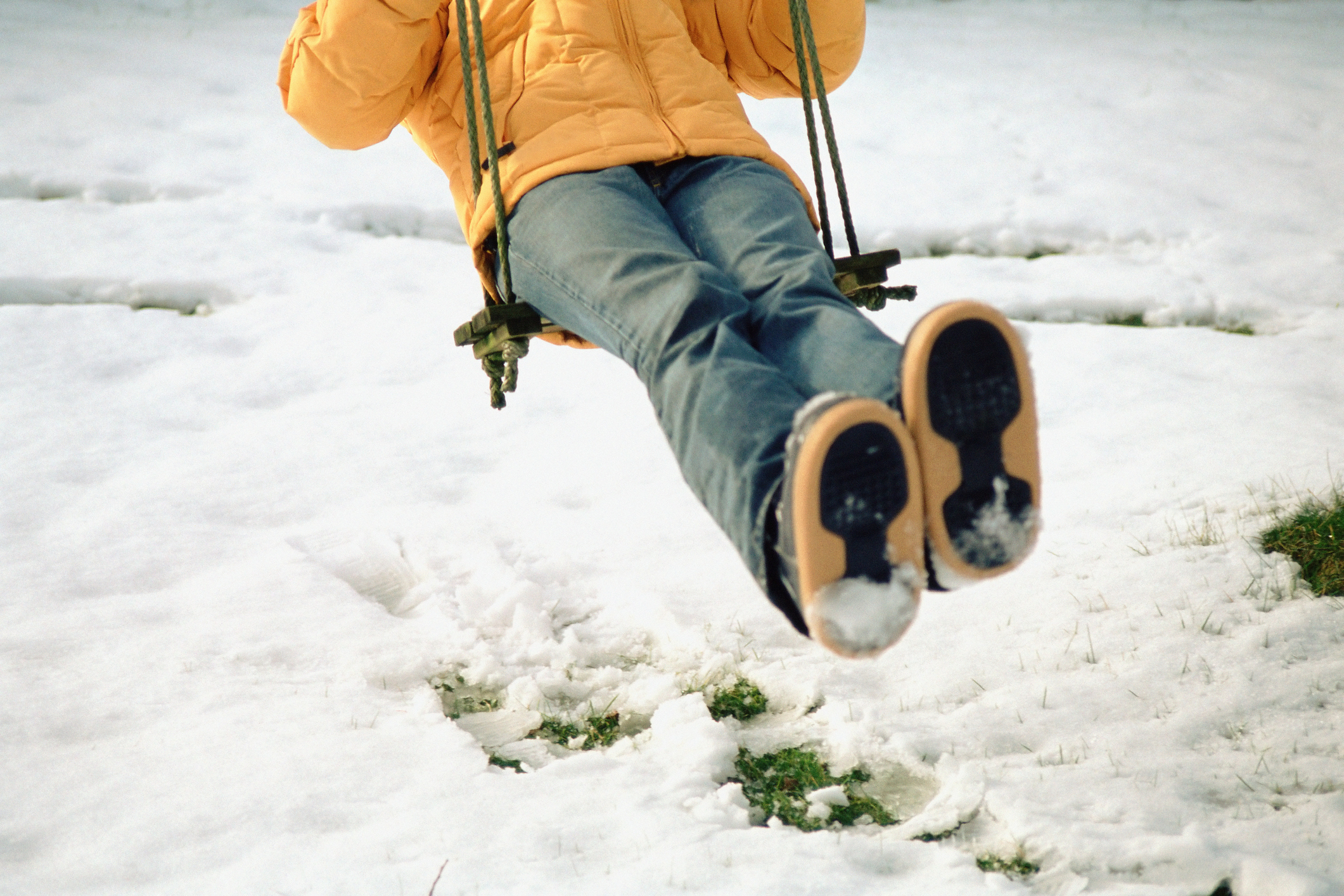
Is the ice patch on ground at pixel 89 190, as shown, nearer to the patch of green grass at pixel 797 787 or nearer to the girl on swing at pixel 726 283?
the girl on swing at pixel 726 283

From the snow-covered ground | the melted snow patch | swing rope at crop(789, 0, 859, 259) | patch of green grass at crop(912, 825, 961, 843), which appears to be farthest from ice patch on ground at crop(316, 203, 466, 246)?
patch of green grass at crop(912, 825, 961, 843)

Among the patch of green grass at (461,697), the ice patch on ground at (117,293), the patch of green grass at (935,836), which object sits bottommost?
the ice patch on ground at (117,293)

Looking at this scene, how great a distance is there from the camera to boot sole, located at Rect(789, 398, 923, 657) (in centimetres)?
135

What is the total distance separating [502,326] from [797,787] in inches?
45.7

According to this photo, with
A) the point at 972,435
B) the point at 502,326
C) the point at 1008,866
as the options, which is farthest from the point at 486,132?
the point at 1008,866

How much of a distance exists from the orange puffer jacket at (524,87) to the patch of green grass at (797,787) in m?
1.23

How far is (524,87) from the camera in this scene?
7.18 feet

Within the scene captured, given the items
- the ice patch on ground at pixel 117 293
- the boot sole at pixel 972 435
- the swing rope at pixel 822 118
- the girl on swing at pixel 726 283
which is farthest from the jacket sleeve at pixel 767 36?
the ice patch on ground at pixel 117 293

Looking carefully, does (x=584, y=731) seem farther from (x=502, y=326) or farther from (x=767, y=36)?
(x=767, y=36)

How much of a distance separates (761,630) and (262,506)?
170 centimetres

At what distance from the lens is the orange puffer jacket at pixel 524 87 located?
211cm

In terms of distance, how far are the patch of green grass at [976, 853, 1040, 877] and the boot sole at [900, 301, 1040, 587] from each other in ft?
2.65

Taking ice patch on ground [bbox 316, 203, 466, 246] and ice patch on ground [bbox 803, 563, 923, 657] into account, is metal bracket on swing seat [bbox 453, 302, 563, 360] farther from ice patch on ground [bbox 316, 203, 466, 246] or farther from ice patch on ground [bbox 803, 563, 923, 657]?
ice patch on ground [bbox 316, 203, 466, 246]

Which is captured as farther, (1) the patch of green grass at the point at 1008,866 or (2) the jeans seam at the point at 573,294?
(1) the patch of green grass at the point at 1008,866
